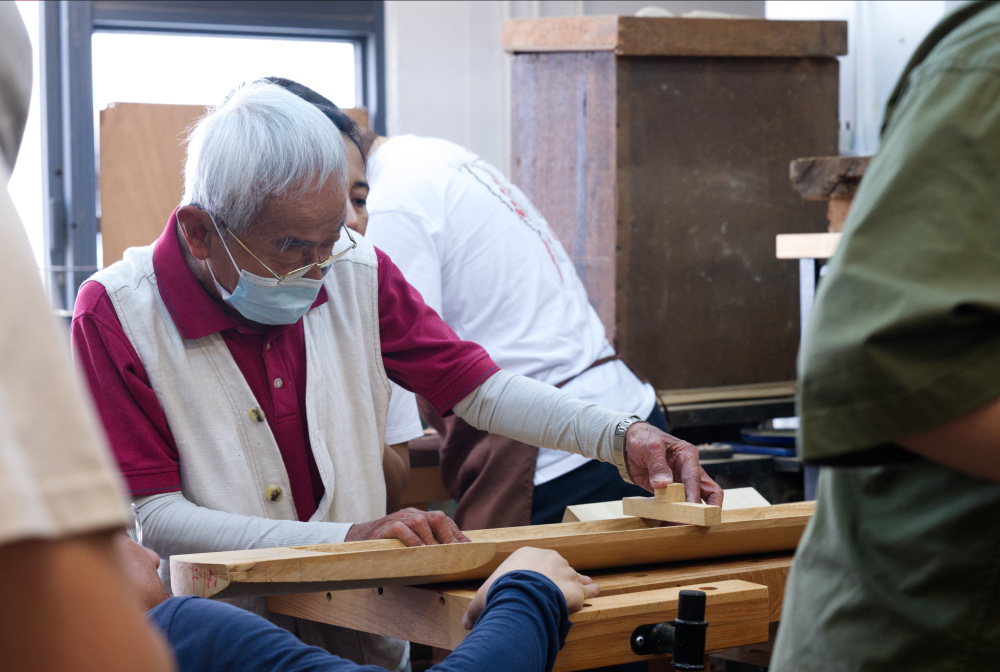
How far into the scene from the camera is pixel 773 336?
3186 mm

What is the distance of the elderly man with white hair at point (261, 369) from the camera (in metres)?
1.37

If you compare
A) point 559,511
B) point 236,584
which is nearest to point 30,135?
point 559,511

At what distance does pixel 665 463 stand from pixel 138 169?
1.67 meters

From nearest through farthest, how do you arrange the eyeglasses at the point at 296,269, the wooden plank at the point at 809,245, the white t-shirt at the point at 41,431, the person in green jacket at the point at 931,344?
the white t-shirt at the point at 41,431 < the person in green jacket at the point at 931,344 < the eyeglasses at the point at 296,269 < the wooden plank at the point at 809,245

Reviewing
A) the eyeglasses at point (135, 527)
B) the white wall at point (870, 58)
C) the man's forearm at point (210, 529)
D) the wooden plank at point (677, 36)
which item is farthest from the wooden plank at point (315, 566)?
the white wall at point (870, 58)

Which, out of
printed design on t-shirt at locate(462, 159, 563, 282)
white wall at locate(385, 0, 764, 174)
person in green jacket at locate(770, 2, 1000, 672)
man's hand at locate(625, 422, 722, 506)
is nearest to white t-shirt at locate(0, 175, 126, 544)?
person in green jacket at locate(770, 2, 1000, 672)

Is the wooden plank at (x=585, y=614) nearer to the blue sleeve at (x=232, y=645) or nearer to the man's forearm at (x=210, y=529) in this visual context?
the man's forearm at (x=210, y=529)

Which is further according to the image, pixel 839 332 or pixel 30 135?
pixel 30 135

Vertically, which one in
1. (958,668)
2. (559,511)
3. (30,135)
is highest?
(30,135)

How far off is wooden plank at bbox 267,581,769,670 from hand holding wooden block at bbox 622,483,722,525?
0.35 ft

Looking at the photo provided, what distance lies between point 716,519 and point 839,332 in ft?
2.66

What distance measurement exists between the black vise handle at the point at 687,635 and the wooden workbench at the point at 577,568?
31 millimetres

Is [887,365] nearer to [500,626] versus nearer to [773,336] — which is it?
[500,626]

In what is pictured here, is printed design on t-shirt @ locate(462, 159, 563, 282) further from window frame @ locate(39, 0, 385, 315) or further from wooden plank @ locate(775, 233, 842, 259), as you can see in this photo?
window frame @ locate(39, 0, 385, 315)
